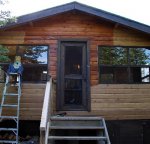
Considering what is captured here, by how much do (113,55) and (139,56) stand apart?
35.1 inches

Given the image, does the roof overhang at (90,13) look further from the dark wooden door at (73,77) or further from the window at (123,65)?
the dark wooden door at (73,77)

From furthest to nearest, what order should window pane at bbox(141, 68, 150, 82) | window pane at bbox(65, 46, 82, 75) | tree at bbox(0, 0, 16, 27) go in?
window pane at bbox(141, 68, 150, 82) < window pane at bbox(65, 46, 82, 75) < tree at bbox(0, 0, 16, 27)

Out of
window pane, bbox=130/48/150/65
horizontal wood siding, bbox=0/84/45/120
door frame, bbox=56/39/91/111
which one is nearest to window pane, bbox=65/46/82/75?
door frame, bbox=56/39/91/111

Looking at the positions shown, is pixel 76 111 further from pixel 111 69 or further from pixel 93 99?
pixel 111 69

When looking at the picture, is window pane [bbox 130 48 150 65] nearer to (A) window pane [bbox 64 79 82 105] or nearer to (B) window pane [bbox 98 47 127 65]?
(B) window pane [bbox 98 47 127 65]

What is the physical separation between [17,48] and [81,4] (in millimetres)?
2511

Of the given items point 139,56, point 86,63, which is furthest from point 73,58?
point 139,56

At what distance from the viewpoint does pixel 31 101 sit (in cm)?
830

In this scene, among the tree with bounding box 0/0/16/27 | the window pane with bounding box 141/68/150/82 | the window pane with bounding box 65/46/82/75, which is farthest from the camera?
the window pane with bounding box 141/68/150/82

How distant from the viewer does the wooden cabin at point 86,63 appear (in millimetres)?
8336

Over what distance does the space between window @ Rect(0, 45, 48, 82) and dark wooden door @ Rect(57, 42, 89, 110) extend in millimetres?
525

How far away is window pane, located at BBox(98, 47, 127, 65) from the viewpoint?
8719mm

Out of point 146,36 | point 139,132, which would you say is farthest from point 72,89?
point 146,36

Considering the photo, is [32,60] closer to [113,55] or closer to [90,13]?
[90,13]
